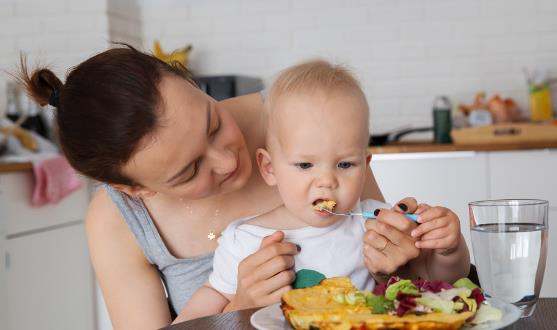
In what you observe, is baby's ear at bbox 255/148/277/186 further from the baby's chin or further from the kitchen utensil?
the kitchen utensil

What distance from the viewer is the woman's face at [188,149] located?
4.70 feet

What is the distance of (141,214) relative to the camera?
1.73 m

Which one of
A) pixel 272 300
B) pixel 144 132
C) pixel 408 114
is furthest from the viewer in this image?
pixel 408 114

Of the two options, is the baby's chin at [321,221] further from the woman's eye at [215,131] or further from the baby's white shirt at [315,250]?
the woman's eye at [215,131]

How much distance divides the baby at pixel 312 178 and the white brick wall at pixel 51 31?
8.70ft

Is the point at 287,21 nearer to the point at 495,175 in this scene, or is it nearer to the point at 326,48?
the point at 326,48

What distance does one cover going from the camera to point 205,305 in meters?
1.50

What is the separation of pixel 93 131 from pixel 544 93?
9.28ft

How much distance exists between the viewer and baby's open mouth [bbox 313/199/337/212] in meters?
1.43

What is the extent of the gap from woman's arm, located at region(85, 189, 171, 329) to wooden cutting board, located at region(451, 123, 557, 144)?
2.06 m

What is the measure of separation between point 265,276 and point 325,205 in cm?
18

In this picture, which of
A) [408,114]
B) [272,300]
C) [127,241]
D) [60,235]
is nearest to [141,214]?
[127,241]

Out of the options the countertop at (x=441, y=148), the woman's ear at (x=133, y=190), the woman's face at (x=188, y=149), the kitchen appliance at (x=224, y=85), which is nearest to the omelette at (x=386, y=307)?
the woman's face at (x=188, y=149)

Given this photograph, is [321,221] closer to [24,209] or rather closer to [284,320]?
[284,320]
